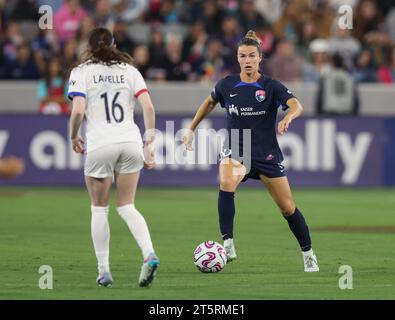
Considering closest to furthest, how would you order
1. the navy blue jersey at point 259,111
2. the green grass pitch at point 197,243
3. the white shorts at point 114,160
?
1. the white shorts at point 114,160
2. the green grass pitch at point 197,243
3. the navy blue jersey at point 259,111

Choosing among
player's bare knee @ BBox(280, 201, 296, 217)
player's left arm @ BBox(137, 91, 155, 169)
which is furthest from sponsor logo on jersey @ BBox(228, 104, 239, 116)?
player's left arm @ BBox(137, 91, 155, 169)

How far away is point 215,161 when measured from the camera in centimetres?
2208

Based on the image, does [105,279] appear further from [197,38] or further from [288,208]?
[197,38]

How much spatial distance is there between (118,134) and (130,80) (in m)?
0.49

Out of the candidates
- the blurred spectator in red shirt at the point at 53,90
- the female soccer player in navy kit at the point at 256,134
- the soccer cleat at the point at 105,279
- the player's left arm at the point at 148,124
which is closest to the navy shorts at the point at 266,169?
the female soccer player in navy kit at the point at 256,134

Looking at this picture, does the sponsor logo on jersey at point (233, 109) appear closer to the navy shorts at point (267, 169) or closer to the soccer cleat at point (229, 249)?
the navy shorts at point (267, 169)

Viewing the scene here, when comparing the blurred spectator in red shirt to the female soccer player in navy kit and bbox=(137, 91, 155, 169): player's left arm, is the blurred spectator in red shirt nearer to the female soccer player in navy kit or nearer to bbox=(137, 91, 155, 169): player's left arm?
the female soccer player in navy kit

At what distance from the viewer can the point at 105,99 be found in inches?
397

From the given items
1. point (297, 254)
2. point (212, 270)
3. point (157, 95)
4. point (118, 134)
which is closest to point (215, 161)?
point (157, 95)

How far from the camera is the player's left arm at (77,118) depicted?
9.98 meters

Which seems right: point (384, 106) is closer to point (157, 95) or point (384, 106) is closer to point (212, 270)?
point (157, 95)

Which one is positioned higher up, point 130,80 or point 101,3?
point 101,3
